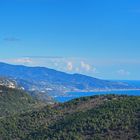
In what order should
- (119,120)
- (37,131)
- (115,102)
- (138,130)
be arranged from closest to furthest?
(138,130) → (119,120) → (37,131) → (115,102)

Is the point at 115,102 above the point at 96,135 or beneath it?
above

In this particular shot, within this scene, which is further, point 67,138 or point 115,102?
point 115,102

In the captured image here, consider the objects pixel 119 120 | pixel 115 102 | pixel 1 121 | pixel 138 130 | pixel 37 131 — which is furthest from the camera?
pixel 1 121

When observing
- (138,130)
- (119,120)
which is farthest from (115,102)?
(138,130)

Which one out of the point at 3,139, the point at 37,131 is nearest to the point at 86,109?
the point at 37,131

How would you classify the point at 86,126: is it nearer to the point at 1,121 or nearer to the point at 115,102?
the point at 115,102
